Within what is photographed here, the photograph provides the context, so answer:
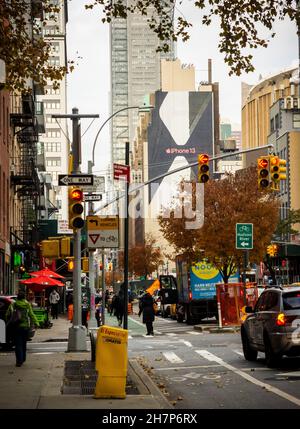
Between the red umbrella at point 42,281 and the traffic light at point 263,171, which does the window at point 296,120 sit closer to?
the red umbrella at point 42,281

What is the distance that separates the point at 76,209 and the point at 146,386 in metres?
8.70

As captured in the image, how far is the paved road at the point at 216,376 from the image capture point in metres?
14.4

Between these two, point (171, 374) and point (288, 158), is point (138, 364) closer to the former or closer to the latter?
point (171, 374)

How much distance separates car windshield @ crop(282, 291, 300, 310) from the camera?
19578 mm

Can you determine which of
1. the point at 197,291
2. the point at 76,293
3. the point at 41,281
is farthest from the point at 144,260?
the point at 76,293

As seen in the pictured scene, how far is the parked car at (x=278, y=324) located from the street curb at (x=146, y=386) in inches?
107

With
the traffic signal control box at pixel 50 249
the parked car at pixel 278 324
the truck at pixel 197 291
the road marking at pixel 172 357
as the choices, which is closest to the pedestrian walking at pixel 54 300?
the truck at pixel 197 291

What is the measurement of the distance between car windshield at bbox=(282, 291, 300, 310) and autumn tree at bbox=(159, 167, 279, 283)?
3177cm

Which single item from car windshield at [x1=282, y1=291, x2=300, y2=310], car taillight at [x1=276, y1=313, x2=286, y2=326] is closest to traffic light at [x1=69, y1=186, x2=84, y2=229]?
car windshield at [x1=282, y1=291, x2=300, y2=310]

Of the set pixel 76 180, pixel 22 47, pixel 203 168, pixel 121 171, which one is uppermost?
pixel 22 47

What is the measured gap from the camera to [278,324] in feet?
64.1

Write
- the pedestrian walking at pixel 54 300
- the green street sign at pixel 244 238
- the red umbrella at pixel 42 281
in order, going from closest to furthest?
the green street sign at pixel 244 238, the red umbrella at pixel 42 281, the pedestrian walking at pixel 54 300

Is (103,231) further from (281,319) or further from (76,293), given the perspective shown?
(281,319)
